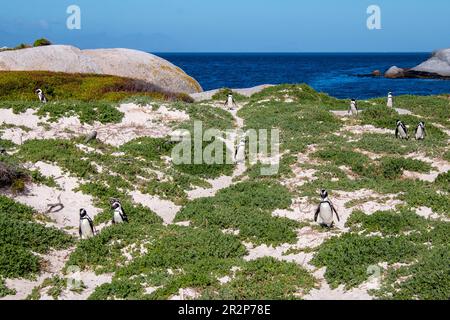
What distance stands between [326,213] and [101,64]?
35.4 meters

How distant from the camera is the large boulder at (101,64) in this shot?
43000 millimetres

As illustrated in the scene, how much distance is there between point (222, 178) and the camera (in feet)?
70.1

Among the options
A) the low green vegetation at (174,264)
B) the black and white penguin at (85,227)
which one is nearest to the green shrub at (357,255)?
the low green vegetation at (174,264)

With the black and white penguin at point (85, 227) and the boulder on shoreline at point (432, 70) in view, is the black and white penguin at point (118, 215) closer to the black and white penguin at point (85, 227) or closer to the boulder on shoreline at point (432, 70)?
the black and white penguin at point (85, 227)

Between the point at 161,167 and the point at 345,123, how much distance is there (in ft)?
40.1

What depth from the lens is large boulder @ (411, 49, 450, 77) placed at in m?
99.8

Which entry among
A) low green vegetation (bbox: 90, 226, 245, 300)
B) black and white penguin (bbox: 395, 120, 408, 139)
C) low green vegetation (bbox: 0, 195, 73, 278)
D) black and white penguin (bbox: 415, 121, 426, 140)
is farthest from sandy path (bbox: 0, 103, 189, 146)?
black and white penguin (bbox: 415, 121, 426, 140)

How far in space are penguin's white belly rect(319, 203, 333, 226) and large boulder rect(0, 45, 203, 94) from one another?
32.3 metres

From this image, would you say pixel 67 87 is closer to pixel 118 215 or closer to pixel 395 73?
pixel 118 215

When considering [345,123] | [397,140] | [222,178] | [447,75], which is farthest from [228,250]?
[447,75]

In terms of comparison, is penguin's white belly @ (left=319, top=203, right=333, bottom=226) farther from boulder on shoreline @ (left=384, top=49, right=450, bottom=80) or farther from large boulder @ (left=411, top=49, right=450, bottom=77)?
large boulder @ (left=411, top=49, right=450, bottom=77)

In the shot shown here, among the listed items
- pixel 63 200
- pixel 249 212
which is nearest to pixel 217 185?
pixel 249 212

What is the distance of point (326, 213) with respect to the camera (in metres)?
15.1

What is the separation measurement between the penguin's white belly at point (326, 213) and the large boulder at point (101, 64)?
1273 inches
